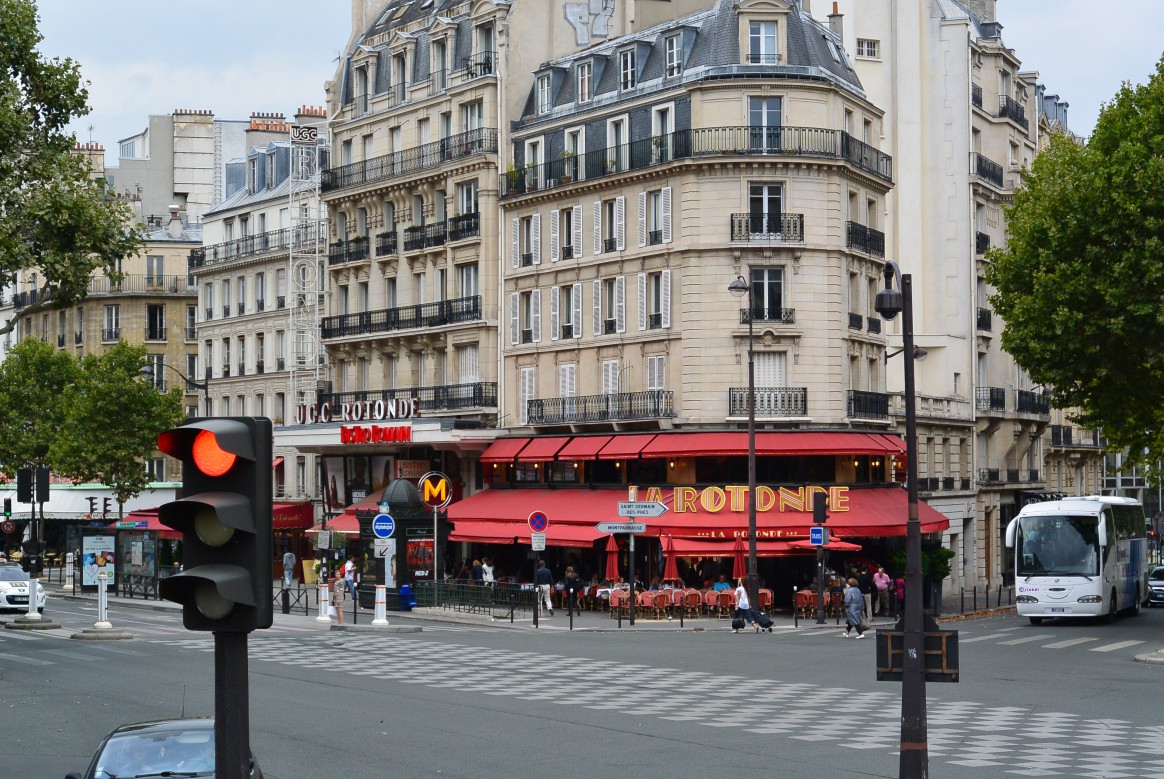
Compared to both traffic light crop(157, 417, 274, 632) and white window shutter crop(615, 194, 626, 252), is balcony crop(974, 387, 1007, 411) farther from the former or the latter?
traffic light crop(157, 417, 274, 632)

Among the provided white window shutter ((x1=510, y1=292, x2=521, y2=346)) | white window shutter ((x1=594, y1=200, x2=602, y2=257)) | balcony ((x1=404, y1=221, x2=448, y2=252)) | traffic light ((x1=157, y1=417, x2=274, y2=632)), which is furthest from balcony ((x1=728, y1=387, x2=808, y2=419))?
traffic light ((x1=157, y1=417, x2=274, y2=632))

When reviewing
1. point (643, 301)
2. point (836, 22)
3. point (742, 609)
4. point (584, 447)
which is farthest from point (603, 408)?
point (836, 22)

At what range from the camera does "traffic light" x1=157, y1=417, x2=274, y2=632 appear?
5.80 m

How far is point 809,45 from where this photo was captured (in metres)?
49.0

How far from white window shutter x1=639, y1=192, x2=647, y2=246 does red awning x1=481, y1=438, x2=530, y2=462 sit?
811 centimetres

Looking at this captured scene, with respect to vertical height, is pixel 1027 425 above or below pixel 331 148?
below

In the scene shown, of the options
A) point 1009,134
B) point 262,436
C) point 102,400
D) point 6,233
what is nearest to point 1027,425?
point 1009,134

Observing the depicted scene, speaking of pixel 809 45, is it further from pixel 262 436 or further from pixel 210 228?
pixel 262 436

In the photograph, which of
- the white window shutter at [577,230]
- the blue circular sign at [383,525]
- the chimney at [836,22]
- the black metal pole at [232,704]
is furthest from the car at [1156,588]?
the black metal pole at [232,704]

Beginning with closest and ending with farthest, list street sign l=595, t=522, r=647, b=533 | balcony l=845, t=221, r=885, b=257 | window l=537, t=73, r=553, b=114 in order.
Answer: street sign l=595, t=522, r=647, b=533, balcony l=845, t=221, r=885, b=257, window l=537, t=73, r=553, b=114

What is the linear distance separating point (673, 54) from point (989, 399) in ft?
69.2

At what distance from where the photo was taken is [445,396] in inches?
2244

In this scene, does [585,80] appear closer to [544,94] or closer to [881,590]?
[544,94]

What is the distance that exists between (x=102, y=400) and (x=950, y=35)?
36805mm
